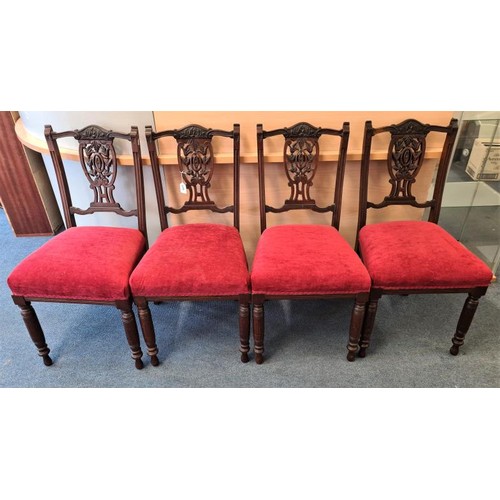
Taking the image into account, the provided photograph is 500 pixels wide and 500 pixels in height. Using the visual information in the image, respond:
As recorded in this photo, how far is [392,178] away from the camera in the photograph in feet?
6.44

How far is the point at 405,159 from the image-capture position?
6.32 ft

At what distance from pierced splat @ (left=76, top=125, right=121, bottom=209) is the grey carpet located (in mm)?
728

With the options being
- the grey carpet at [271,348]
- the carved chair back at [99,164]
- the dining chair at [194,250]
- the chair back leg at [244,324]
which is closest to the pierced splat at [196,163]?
the dining chair at [194,250]

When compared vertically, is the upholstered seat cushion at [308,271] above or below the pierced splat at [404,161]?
below

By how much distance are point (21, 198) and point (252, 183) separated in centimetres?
188

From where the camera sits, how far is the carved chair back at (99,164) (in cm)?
185

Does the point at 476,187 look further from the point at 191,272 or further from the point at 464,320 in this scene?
the point at 191,272

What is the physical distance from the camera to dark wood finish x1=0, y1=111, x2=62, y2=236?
257 centimetres

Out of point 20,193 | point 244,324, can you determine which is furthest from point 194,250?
point 20,193

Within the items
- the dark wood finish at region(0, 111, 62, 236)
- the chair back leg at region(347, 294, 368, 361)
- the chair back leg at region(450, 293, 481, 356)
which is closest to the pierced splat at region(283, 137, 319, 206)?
the chair back leg at region(347, 294, 368, 361)

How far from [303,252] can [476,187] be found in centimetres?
177

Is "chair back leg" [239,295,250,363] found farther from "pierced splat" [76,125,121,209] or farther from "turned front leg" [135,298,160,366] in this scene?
"pierced splat" [76,125,121,209]

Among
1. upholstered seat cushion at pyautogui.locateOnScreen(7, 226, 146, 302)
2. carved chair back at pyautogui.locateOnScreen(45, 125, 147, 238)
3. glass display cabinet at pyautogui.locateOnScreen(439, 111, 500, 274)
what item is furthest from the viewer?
glass display cabinet at pyautogui.locateOnScreen(439, 111, 500, 274)

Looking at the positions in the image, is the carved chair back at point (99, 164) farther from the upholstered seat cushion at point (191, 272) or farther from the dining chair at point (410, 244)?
the dining chair at point (410, 244)
